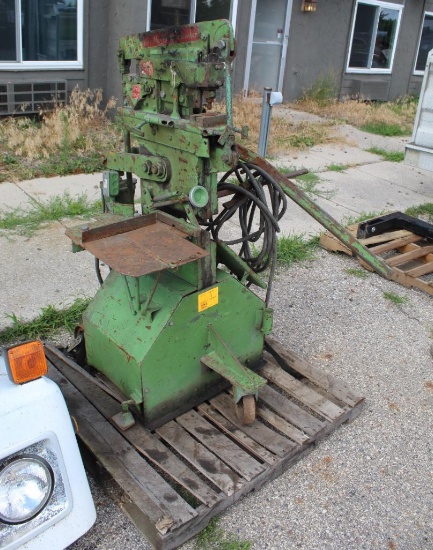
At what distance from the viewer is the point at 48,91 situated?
8117 mm

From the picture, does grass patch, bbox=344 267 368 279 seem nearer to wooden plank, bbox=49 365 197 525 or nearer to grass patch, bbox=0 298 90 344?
grass patch, bbox=0 298 90 344

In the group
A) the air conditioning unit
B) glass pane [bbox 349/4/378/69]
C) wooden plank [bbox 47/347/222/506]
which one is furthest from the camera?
glass pane [bbox 349/4/378/69]

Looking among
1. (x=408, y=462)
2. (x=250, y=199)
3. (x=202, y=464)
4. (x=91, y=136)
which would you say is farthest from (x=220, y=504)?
(x=91, y=136)

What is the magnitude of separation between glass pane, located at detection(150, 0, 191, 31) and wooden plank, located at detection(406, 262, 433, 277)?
5.94 meters

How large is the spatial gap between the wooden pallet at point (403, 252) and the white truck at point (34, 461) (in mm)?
3275

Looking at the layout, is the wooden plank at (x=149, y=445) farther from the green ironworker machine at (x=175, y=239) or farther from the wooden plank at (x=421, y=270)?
the wooden plank at (x=421, y=270)

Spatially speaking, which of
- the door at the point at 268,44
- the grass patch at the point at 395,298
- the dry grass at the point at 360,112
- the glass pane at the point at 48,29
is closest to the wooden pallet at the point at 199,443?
the grass patch at the point at 395,298

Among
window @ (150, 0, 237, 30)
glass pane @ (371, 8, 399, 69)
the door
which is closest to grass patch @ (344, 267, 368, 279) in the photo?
window @ (150, 0, 237, 30)

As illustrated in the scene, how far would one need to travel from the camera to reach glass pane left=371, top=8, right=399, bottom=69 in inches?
490

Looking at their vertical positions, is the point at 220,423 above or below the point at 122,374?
below

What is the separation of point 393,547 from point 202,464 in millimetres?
876

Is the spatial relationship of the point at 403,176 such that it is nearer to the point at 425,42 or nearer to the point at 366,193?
the point at 366,193

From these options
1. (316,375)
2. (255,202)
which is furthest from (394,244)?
(255,202)

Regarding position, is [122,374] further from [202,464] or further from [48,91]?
[48,91]
